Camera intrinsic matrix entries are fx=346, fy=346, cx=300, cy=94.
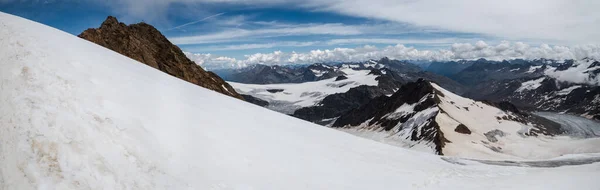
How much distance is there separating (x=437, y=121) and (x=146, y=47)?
94736 millimetres

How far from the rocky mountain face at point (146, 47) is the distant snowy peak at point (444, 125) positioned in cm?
7005

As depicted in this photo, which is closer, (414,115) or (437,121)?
(437,121)

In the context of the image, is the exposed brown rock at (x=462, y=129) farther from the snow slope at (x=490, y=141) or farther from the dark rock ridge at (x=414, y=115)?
the dark rock ridge at (x=414, y=115)

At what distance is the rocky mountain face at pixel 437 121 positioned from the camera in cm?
11562

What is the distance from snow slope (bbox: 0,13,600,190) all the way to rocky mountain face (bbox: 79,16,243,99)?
6043 centimetres

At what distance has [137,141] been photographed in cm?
A: 968

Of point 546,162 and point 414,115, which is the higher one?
point 546,162

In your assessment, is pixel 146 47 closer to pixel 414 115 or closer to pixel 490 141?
pixel 414 115

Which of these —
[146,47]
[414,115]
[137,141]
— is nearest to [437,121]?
[414,115]

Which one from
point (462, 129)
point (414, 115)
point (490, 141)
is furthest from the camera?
point (414, 115)

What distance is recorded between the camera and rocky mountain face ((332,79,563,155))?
116 m

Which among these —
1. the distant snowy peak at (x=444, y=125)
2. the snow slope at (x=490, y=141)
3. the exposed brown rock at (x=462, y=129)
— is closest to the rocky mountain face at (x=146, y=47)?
the distant snowy peak at (x=444, y=125)

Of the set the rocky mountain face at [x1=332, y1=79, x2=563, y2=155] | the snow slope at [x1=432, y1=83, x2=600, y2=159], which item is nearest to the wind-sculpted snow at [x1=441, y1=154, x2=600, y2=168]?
the rocky mountain face at [x1=332, y1=79, x2=563, y2=155]

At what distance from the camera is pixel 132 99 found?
1152 centimetres
